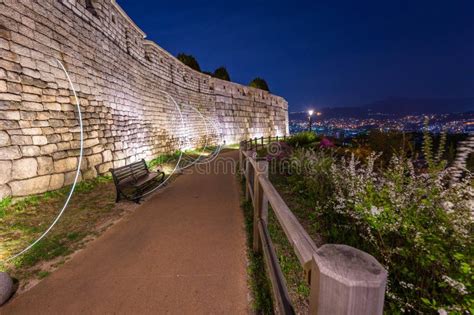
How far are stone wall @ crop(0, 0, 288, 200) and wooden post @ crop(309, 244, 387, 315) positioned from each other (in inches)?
224

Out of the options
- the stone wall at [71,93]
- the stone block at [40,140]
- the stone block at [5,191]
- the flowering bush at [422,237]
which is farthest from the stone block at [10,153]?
the flowering bush at [422,237]

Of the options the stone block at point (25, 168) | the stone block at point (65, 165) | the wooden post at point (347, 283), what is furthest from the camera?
the stone block at point (65, 165)

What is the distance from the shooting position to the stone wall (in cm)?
451

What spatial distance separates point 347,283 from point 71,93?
7.20 meters

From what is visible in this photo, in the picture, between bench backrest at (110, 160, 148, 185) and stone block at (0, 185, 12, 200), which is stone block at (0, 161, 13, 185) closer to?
stone block at (0, 185, 12, 200)

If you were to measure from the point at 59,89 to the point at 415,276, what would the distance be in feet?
23.9

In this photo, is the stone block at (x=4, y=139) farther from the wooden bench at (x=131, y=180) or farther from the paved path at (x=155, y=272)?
the paved path at (x=155, y=272)

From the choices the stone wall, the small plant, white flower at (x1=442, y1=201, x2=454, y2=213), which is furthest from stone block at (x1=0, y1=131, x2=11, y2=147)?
white flower at (x1=442, y1=201, x2=454, y2=213)

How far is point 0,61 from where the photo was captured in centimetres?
431

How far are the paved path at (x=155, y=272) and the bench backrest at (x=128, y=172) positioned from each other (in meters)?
0.98

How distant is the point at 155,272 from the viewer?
8.90 ft

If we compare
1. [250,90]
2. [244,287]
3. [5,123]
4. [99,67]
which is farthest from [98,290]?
[250,90]

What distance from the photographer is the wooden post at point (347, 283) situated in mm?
717

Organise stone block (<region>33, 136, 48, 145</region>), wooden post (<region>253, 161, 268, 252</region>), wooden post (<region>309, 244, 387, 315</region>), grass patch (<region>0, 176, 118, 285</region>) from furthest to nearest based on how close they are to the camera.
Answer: stone block (<region>33, 136, 48, 145</region>) < grass patch (<region>0, 176, 118, 285</region>) < wooden post (<region>253, 161, 268, 252</region>) < wooden post (<region>309, 244, 387, 315</region>)
